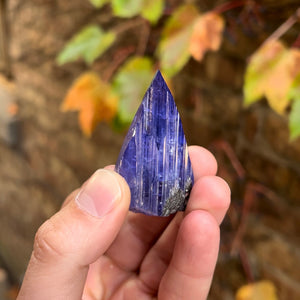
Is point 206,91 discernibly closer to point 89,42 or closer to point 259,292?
point 89,42

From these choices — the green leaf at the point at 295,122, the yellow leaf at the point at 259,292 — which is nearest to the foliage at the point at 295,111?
the green leaf at the point at 295,122

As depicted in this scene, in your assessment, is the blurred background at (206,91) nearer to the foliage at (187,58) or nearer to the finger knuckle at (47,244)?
the foliage at (187,58)

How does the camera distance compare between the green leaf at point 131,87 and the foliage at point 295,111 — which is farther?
the green leaf at point 131,87

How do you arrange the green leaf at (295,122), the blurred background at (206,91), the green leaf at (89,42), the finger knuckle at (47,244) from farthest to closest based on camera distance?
the green leaf at (89,42), the blurred background at (206,91), the green leaf at (295,122), the finger knuckle at (47,244)

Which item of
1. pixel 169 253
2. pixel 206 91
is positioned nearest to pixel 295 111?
pixel 169 253

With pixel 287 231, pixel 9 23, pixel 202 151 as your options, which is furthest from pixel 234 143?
pixel 9 23

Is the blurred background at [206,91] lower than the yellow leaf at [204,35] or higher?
lower

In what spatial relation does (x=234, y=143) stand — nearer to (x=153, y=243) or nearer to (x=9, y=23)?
(x=153, y=243)
